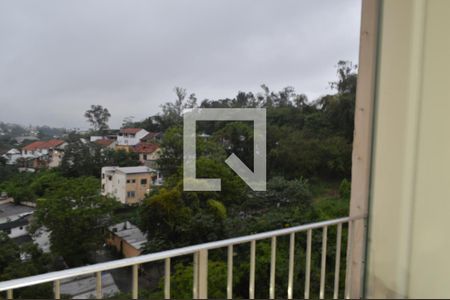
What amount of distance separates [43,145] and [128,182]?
289 centimetres

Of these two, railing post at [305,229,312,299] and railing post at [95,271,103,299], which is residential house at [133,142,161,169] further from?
railing post at [95,271,103,299]

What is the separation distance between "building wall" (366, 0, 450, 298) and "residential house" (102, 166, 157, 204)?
712 centimetres

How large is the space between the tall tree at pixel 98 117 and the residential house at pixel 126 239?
287 cm

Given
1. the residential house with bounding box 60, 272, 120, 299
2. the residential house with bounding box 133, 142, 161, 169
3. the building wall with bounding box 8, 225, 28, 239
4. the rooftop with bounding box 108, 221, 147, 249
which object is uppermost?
the residential house with bounding box 60, 272, 120, 299

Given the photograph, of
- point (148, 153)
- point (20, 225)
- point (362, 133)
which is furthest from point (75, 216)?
point (362, 133)

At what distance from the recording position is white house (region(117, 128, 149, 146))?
276 inches

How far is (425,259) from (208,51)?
7.48 metres

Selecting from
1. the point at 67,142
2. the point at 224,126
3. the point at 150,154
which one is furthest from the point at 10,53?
the point at 224,126

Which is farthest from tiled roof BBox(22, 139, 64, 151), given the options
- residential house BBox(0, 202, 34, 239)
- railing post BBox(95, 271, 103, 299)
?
railing post BBox(95, 271, 103, 299)

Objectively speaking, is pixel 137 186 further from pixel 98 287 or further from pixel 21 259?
pixel 98 287

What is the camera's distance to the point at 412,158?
2.87ft

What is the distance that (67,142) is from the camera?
611 centimetres

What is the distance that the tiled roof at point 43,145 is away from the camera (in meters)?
5.25

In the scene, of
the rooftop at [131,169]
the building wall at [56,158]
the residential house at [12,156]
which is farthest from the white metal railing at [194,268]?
the rooftop at [131,169]
